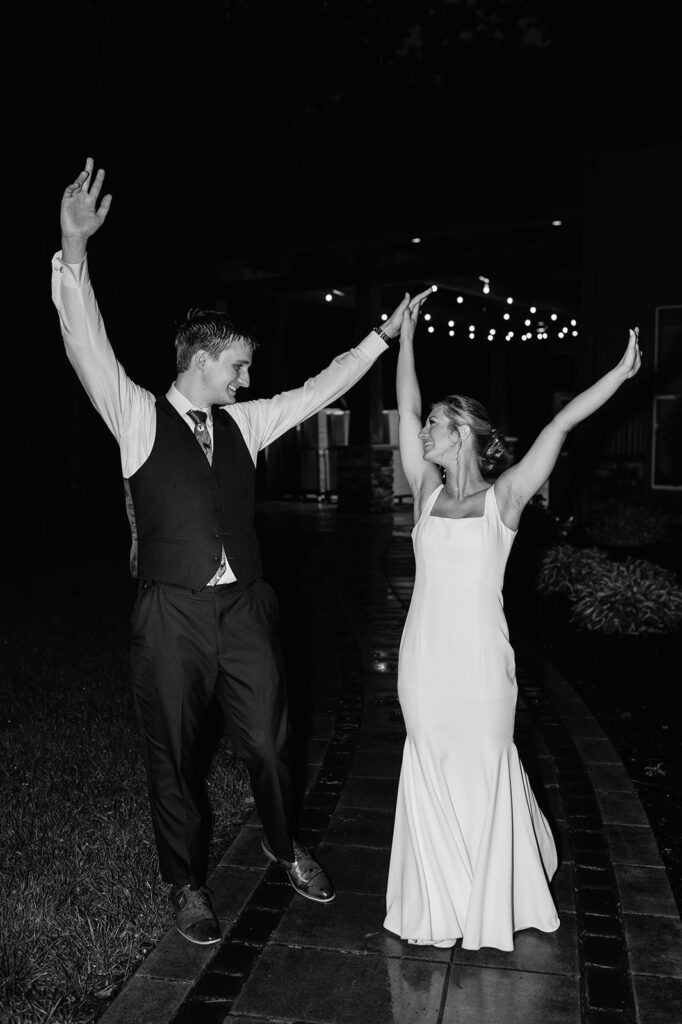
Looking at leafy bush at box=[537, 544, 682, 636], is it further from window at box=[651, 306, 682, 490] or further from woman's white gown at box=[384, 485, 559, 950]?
woman's white gown at box=[384, 485, 559, 950]

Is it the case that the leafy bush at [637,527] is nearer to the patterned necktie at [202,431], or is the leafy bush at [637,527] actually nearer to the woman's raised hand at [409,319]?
the woman's raised hand at [409,319]

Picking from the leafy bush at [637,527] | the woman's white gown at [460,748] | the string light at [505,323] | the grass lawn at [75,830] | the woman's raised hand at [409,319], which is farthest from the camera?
the string light at [505,323]

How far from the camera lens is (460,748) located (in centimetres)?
311

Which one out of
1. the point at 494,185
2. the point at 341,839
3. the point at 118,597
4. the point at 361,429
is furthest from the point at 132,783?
the point at 361,429

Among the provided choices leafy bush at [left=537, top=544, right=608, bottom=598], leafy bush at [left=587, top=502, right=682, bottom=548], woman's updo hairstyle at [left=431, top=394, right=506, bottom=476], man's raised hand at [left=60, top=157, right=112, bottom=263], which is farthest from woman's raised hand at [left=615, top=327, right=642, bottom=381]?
leafy bush at [left=587, top=502, right=682, bottom=548]

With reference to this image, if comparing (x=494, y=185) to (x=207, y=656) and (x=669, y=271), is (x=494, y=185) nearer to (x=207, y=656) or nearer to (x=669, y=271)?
(x=669, y=271)

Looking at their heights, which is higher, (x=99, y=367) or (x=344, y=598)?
(x=99, y=367)

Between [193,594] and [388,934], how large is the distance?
1.37 meters

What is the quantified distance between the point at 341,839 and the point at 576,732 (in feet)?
6.00

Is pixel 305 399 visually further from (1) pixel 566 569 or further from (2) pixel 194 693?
(1) pixel 566 569

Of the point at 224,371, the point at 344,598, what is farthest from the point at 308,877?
the point at 344,598

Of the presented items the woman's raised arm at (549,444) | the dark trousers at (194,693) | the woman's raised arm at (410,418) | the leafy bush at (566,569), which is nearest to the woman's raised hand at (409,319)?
the woman's raised arm at (410,418)

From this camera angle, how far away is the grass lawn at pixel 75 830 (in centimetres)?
297

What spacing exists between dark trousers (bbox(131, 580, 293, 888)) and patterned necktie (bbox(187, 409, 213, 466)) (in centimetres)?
50
